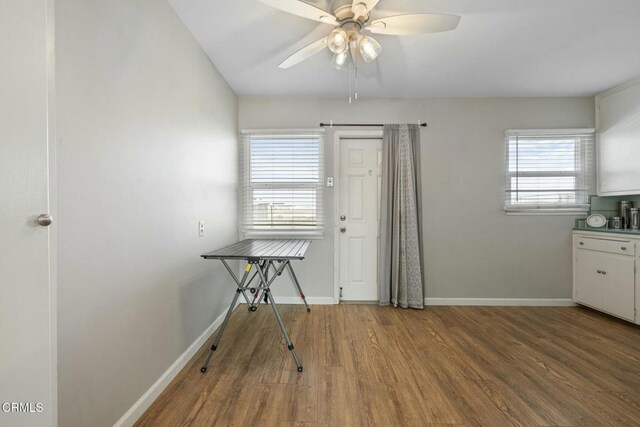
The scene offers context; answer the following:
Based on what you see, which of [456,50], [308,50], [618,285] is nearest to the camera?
[308,50]

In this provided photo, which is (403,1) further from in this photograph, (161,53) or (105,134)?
(105,134)

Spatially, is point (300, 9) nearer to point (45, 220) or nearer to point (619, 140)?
point (45, 220)

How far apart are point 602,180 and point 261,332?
4.12 meters

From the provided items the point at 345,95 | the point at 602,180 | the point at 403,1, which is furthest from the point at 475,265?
the point at 403,1

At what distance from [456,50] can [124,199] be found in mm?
2672

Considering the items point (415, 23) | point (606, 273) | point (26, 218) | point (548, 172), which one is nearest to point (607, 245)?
point (606, 273)

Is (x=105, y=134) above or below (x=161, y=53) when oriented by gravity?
below

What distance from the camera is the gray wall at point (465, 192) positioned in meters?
3.20

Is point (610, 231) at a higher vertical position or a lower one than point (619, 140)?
lower

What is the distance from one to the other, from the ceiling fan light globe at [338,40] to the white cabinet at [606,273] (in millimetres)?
3240

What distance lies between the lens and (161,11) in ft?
5.56

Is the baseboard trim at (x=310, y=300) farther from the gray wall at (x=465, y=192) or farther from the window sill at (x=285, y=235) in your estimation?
the window sill at (x=285, y=235)

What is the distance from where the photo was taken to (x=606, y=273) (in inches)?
110

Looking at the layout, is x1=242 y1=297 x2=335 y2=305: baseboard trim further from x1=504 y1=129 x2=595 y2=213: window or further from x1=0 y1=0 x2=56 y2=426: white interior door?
x1=0 y1=0 x2=56 y2=426: white interior door
